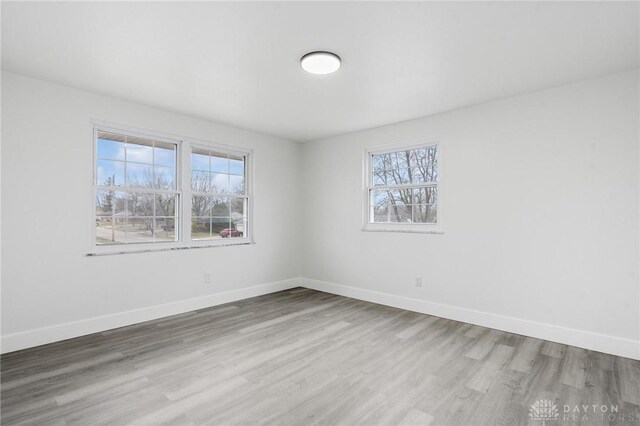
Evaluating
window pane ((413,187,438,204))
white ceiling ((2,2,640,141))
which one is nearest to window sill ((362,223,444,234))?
window pane ((413,187,438,204))

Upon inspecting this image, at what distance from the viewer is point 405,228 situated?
4371mm

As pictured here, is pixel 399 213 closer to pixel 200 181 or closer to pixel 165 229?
pixel 200 181

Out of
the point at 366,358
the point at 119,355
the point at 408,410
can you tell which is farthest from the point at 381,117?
the point at 119,355

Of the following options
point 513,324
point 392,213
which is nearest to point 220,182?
point 392,213

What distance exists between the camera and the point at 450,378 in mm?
2418

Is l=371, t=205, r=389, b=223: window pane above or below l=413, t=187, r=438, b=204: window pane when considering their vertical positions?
below

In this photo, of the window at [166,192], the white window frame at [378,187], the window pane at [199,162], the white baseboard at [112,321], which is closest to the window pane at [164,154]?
the window at [166,192]

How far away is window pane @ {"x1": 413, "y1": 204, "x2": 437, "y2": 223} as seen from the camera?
13.6 ft

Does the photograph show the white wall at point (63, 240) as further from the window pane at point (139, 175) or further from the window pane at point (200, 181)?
the window pane at point (200, 181)

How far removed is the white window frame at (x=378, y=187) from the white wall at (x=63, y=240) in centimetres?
229

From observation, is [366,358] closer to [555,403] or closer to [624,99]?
[555,403]

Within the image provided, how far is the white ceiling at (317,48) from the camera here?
2053mm

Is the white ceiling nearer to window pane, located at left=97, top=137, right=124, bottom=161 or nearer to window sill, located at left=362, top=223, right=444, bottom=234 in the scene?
window pane, located at left=97, top=137, right=124, bottom=161

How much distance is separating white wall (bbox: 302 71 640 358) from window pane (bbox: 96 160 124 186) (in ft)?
10.5
